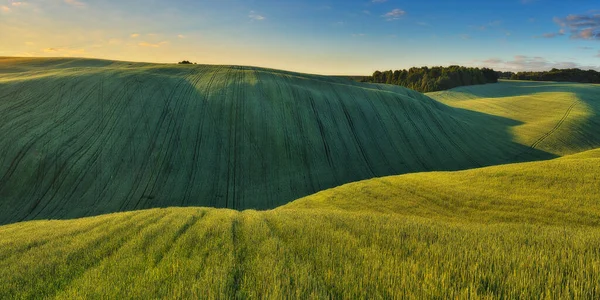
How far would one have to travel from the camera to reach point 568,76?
160250 millimetres

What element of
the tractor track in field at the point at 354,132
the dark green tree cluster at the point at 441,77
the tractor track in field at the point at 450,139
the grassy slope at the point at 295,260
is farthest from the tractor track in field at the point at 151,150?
the dark green tree cluster at the point at 441,77

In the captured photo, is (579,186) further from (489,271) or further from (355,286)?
(355,286)

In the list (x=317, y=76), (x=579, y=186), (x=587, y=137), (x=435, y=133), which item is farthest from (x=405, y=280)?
(x=587, y=137)

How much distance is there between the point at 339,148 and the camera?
44.2m

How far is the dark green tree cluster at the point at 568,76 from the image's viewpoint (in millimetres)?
156750

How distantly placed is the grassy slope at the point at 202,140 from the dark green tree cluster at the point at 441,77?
269 ft

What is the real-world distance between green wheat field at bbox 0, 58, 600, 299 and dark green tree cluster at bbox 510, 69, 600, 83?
9991cm

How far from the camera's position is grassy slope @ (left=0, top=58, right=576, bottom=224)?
102ft

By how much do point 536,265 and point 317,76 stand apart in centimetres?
7068

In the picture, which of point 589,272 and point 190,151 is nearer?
point 589,272

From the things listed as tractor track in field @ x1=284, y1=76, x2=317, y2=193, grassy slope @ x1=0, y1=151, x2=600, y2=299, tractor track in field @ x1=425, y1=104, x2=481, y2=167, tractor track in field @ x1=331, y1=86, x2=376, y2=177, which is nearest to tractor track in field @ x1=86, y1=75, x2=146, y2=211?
tractor track in field @ x1=284, y1=76, x2=317, y2=193

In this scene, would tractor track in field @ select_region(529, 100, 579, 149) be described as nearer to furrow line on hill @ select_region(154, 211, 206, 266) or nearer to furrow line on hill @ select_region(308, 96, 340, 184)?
furrow line on hill @ select_region(308, 96, 340, 184)

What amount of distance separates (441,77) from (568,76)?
262 ft

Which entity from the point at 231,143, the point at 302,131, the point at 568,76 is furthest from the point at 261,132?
the point at 568,76
